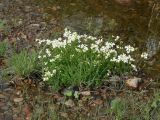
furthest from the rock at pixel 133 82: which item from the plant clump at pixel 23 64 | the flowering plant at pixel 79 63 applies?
the plant clump at pixel 23 64

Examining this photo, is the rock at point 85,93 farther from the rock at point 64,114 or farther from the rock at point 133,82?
the rock at point 133,82

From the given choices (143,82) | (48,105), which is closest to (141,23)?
(143,82)

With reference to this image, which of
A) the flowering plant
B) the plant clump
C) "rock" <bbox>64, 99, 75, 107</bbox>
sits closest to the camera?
"rock" <bbox>64, 99, 75, 107</bbox>

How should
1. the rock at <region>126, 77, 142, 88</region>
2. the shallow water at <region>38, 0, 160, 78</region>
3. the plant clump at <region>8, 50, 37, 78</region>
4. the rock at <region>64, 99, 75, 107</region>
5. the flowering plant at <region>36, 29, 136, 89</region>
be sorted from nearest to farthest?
the rock at <region>64, 99, 75, 107</region>, the flowering plant at <region>36, 29, 136, 89</region>, the plant clump at <region>8, 50, 37, 78</region>, the rock at <region>126, 77, 142, 88</region>, the shallow water at <region>38, 0, 160, 78</region>

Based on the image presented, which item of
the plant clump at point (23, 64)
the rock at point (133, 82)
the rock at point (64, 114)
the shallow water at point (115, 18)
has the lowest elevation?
the rock at point (64, 114)

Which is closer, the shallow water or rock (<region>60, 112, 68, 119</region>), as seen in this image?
rock (<region>60, 112, 68, 119</region>)

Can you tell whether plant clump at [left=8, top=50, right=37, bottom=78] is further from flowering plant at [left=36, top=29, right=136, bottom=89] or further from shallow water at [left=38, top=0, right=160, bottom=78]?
shallow water at [left=38, top=0, right=160, bottom=78]

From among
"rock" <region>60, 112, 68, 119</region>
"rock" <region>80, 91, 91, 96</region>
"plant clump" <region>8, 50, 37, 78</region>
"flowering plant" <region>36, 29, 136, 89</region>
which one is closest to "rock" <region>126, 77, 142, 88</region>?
"flowering plant" <region>36, 29, 136, 89</region>
